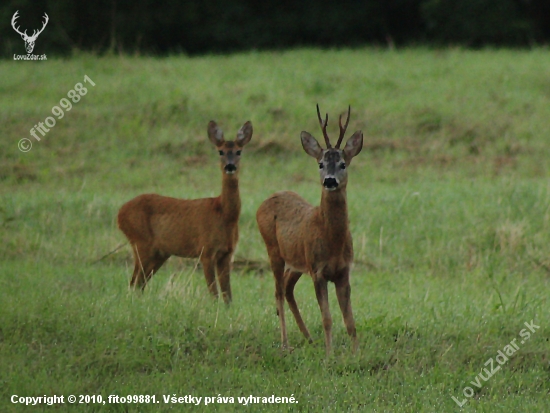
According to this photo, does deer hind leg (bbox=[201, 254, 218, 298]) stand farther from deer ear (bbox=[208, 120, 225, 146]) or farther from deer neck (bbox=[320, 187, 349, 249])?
deer neck (bbox=[320, 187, 349, 249])

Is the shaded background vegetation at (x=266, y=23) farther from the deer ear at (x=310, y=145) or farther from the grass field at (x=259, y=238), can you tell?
the deer ear at (x=310, y=145)

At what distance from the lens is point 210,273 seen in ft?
26.9

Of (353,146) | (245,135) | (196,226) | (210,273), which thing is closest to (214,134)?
(245,135)

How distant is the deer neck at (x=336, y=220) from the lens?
21.4ft

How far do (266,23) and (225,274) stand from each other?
64.6ft

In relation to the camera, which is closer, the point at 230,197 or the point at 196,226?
the point at 230,197


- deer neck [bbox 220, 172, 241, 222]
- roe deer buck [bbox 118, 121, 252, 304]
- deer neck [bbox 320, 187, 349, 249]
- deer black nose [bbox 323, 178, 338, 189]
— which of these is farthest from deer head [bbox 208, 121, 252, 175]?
deer black nose [bbox 323, 178, 338, 189]

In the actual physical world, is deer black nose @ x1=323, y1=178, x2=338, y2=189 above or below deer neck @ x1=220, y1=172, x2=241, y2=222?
above

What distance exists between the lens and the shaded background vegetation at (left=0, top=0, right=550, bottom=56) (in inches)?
1006

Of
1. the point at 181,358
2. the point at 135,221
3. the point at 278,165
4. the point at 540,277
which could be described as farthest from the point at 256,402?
the point at 278,165

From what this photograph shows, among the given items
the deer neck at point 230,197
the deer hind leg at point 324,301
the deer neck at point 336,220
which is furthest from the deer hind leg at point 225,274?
the deer neck at point 336,220

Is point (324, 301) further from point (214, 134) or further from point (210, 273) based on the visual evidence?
point (214, 134)

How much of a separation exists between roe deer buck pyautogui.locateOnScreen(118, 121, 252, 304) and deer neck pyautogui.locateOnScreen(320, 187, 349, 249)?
67.5 inches

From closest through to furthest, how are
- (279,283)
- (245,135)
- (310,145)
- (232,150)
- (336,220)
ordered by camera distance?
(336,220)
(310,145)
(279,283)
(232,150)
(245,135)
